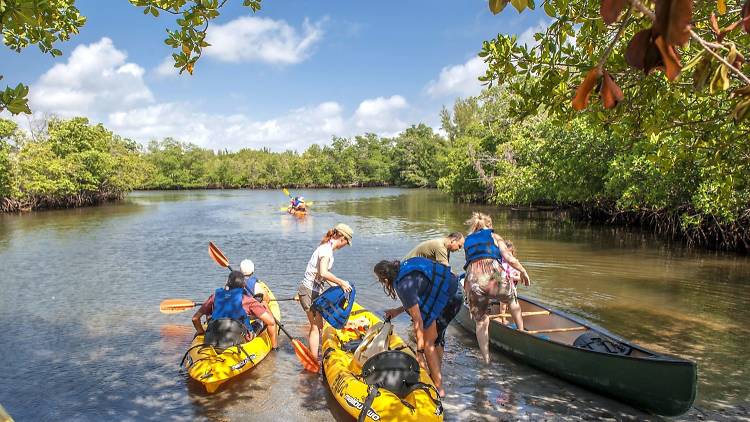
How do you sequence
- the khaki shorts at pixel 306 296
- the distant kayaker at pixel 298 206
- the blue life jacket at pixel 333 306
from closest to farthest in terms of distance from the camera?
the blue life jacket at pixel 333 306, the khaki shorts at pixel 306 296, the distant kayaker at pixel 298 206

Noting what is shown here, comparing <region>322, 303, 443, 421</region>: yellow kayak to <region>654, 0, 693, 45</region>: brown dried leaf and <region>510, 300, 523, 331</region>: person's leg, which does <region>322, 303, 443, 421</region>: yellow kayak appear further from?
<region>654, 0, 693, 45</region>: brown dried leaf

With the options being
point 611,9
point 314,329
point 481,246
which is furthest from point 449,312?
point 611,9

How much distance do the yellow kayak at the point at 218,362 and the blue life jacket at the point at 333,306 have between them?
1337mm

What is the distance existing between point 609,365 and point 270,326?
509 cm

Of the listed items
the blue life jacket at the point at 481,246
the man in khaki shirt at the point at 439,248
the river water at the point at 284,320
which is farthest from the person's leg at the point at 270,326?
the blue life jacket at the point at 481,246

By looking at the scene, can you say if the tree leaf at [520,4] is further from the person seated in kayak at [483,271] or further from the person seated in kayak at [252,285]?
the person seated in kayak at [252,285]

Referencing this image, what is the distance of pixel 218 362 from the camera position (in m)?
6.95

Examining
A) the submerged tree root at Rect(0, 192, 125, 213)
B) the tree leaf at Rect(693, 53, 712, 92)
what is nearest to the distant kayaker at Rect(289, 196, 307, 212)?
the submerged tree root at Rect(0, 192, 125, 213)

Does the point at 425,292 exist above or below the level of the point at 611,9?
below

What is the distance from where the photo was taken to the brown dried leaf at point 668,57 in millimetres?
1390

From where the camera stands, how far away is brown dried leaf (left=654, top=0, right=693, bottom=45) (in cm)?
131

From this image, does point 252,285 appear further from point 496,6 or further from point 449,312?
point 496,6

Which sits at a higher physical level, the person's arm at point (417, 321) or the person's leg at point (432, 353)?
the person's arm at point (417, 321)

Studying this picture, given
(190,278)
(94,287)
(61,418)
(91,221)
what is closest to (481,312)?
(61,418)
